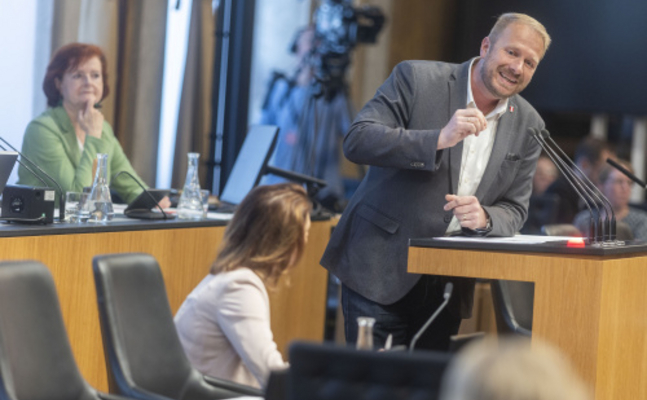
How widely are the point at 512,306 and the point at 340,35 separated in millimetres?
3231

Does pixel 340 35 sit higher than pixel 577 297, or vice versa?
pixel 340 35

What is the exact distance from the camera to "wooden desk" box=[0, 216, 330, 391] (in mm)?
3270

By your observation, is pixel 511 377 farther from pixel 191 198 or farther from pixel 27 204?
pixel 191 198

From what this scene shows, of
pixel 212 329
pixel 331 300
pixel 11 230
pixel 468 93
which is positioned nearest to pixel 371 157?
pixel 468 93

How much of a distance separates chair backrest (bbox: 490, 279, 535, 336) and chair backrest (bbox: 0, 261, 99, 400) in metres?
2.08

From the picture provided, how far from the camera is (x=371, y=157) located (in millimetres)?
2779

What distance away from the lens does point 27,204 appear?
3.32m

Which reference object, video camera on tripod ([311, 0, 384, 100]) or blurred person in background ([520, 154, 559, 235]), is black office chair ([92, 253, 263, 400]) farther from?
video camera on tripod ([311, 0, 384, 100])

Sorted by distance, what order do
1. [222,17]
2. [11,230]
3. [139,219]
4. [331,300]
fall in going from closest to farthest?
[11,230] < [139,219] < [331,300] < [222,17]

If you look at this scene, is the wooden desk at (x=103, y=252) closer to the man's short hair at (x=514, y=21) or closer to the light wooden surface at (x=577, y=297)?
the light wooden surface at (x=577, y=297)

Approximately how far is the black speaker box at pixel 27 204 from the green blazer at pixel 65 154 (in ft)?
2.83

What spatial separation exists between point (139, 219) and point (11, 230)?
0.79 metres

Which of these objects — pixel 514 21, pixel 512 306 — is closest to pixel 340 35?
pixel 512 306

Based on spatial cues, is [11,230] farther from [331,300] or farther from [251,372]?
[331,300]
